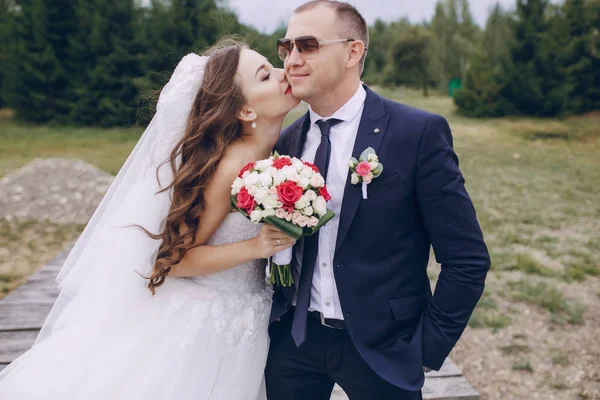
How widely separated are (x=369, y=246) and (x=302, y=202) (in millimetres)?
471

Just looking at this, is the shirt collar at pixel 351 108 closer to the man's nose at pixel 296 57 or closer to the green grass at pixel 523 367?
the man's nose at pixel 296 57

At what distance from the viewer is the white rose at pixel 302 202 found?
2.21 m

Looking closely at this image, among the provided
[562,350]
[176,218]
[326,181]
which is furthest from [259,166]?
[562,350]

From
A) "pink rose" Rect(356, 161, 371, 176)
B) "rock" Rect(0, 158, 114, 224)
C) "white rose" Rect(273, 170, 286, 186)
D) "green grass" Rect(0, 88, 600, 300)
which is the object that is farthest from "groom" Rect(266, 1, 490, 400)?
"rock" Rect(0, 158, 114, 224)

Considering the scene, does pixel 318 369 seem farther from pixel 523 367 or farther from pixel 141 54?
pixel 141 54

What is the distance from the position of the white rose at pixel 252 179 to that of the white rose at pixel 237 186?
0.13 ft

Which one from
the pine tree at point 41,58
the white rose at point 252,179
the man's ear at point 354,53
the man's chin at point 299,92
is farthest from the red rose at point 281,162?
the pine tree at point 41,58

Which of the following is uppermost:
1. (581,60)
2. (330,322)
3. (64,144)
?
(581,60)

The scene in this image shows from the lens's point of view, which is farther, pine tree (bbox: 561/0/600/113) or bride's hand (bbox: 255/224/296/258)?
pine tree (bbox: 561/0/600/113)

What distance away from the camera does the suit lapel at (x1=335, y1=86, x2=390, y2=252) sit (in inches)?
95.8

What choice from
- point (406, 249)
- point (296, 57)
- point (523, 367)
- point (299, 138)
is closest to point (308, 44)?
point (296, 57)

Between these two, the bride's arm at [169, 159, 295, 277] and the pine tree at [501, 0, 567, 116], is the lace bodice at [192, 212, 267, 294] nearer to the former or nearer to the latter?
the bride's arm at [169, 159, 295, 277]

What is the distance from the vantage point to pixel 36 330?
4.59 meters

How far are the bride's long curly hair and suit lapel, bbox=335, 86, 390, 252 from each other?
748 millimetres
